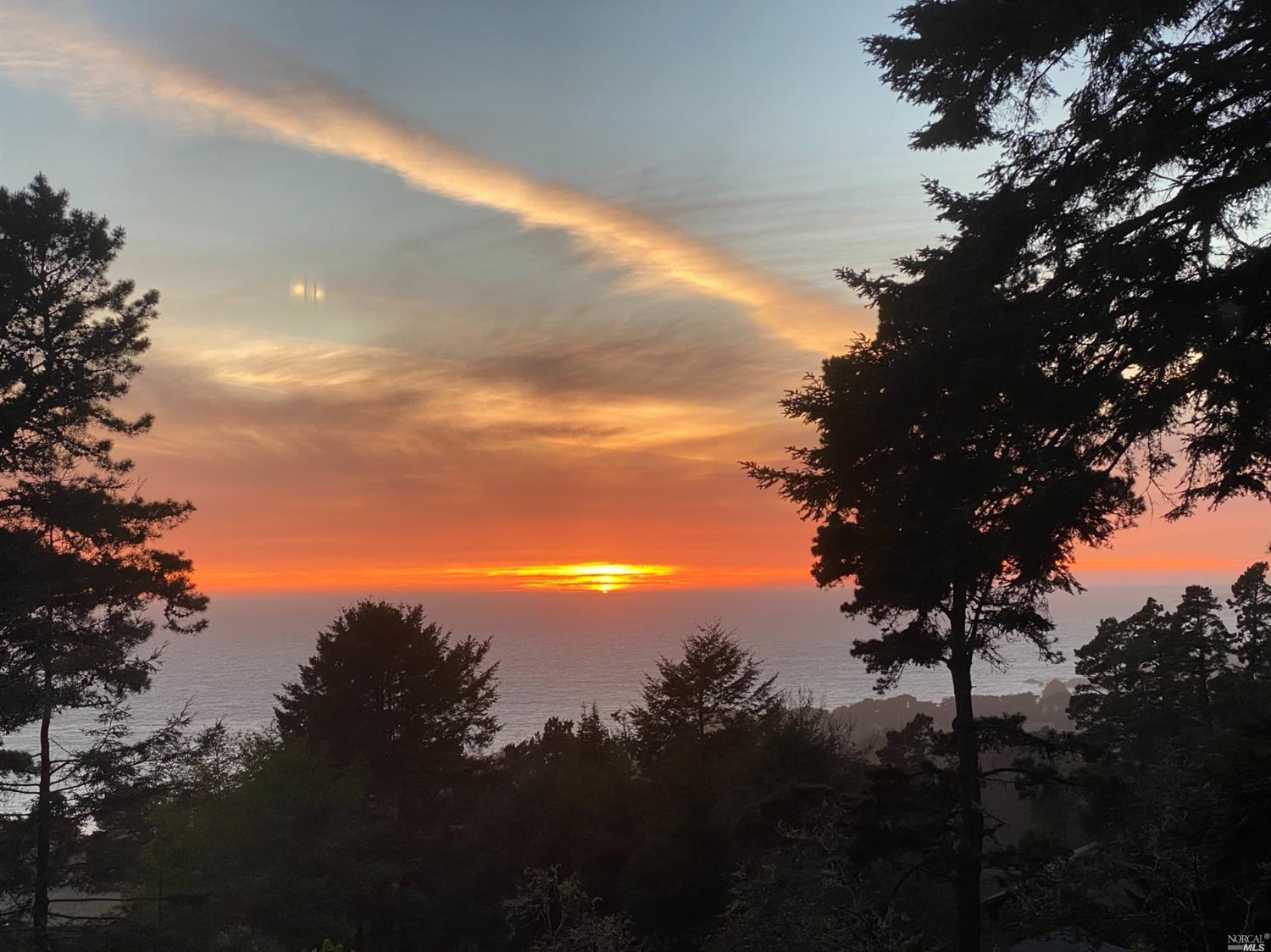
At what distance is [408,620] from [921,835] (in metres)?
27.2

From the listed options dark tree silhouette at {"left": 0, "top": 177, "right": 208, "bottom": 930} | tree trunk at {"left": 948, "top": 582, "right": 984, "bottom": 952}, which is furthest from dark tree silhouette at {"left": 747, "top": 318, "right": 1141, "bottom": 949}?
dark tree silhouette at {"left": 0, "top": 177, "right": 208, "bottom": 930}

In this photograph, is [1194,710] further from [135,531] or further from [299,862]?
[135,531]

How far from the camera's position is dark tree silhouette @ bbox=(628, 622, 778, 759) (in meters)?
37.4

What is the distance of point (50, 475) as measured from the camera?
54.1ft

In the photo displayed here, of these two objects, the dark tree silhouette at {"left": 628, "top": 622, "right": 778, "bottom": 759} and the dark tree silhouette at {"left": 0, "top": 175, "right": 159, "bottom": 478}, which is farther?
the dark tree silhouette at {"left": 628, "top": 622, "right": 778, "bottom": 759}

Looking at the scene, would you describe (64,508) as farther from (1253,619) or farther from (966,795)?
(1253,619)

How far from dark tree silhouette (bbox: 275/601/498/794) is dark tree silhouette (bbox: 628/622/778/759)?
32.1 feet

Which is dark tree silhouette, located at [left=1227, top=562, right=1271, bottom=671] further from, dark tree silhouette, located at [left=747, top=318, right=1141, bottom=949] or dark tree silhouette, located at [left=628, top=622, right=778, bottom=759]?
dark tree silhouette, located at [left=747, top=318, right=1141, bottom=949]


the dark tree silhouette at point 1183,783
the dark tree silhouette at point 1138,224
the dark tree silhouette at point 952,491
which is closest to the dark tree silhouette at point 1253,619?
the dark tree silhouette at point 1183,783

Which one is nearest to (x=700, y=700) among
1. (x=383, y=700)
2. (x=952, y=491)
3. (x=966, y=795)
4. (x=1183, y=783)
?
(x=383, y=700)

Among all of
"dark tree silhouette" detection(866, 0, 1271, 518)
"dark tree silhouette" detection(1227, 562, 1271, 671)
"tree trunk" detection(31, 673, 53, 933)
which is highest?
"dark tree silhouette" detection(866, 0, 1271, 518)

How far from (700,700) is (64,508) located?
29.4 metres

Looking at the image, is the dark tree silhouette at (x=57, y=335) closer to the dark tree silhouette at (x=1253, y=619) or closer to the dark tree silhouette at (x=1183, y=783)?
the dark tree silhouette at (x=1183, y=783)

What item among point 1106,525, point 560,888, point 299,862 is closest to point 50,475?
point 560,888
